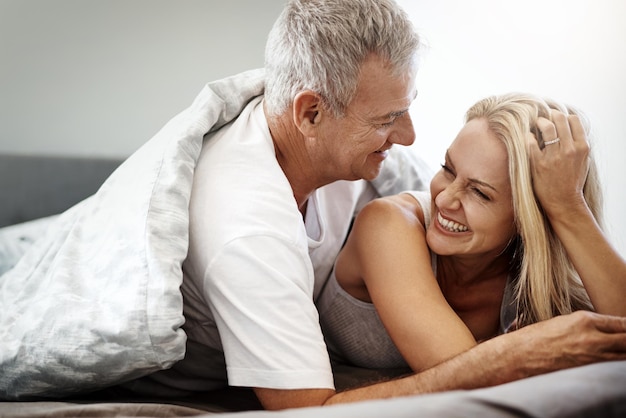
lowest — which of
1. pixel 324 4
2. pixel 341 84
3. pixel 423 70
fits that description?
pixel 423 70

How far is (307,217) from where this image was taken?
1.61 metres

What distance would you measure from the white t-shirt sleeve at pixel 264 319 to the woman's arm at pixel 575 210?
0.54m

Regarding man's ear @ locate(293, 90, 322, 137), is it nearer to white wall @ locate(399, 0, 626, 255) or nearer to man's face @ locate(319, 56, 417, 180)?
man's face @ locate(319, 56, 417, 180)

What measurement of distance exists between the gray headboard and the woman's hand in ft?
4.89

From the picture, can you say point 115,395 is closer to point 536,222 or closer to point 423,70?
point 536,222

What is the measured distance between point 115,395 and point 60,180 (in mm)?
1090

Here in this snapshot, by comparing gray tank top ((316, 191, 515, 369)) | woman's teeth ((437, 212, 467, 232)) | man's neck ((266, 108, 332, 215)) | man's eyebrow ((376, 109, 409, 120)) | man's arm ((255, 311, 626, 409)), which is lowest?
gray tank top ((316, 191, 515, 369))

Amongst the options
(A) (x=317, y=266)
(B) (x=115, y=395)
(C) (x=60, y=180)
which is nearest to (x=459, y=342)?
(A) (x=317, y=266)

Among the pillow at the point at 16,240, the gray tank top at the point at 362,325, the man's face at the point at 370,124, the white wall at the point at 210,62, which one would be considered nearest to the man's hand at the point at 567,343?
the gray tank top at the point at 362,325

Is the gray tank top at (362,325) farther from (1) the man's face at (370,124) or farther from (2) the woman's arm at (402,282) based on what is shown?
(1) the man's face at (370,124)

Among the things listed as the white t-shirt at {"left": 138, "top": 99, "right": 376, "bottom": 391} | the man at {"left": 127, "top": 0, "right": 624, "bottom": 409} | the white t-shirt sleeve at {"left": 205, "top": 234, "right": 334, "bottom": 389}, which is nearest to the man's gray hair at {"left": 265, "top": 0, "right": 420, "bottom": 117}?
the man at {"left": 127, "top": 0, "right": 624, "bottom": 409}

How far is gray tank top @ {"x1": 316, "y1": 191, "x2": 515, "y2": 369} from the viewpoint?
59.7 inches

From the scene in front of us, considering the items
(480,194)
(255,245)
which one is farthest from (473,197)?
(255,245)

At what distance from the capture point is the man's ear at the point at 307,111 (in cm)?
138
